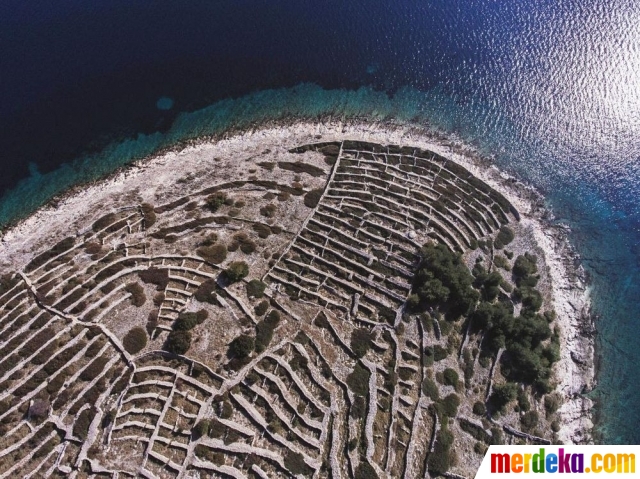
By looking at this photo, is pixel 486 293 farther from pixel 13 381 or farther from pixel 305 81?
pixel 13 381

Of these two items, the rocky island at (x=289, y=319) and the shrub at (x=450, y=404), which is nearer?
the rocky island at (x=289, y=319)

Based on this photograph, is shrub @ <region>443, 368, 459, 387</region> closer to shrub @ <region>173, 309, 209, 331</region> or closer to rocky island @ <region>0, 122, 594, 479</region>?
rocky island @ <region>0, 122, 594, 479</region>

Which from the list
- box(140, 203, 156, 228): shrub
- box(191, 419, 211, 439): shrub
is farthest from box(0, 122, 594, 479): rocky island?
box(140, 203, 156, 228): shrub

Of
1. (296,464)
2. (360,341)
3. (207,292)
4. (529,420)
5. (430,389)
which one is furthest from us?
(529,420)

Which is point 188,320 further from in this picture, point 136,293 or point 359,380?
point 359,380

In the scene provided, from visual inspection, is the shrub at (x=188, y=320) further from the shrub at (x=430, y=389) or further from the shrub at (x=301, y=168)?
the shrub at (x=430, y=389)

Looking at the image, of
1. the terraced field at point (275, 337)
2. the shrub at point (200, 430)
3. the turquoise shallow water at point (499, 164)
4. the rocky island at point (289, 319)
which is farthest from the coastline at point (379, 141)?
the shrub at point (200, 430)

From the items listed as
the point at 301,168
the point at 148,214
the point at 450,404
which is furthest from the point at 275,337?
the point at 301,168
